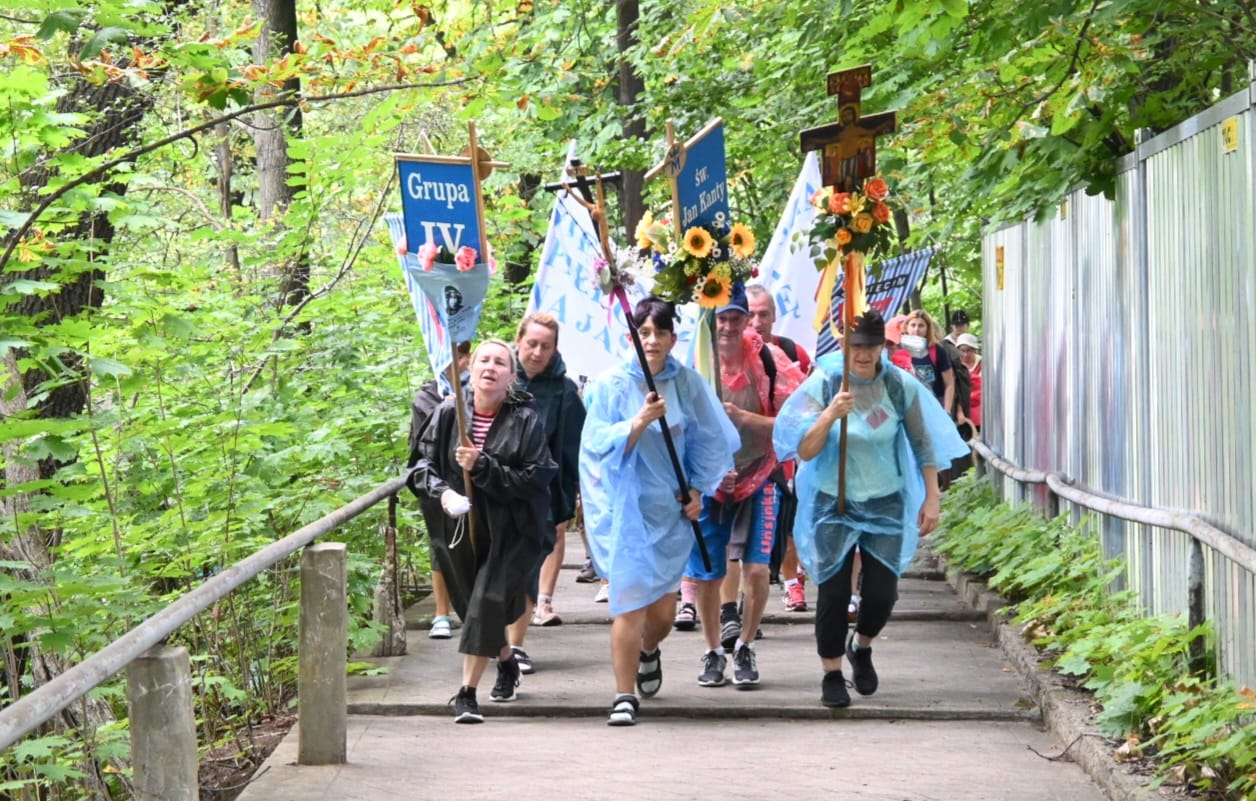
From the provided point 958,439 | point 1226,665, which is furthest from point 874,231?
point 1226,665

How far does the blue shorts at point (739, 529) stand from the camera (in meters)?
9.90

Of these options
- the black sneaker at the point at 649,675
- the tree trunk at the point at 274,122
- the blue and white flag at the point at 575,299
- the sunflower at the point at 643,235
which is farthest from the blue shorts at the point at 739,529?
the tree trunk at the point at 274,122

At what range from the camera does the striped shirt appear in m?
9.10

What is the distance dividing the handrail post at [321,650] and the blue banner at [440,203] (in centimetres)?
216

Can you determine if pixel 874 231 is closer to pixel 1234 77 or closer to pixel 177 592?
pixel 1234 77

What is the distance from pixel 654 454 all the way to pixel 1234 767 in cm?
326

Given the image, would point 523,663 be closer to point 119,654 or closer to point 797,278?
point 797,278

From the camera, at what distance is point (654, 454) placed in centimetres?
882

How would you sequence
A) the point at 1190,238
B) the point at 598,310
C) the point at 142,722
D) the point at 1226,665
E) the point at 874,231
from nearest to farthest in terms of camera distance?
the point at 142,722 → the point at 1226,665 → the point at 1190,238 → the point at 874,231 → the point at 598,310

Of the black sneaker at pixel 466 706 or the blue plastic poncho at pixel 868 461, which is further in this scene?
the blue plastic poncho at pixel 868 461

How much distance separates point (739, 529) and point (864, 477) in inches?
45.0

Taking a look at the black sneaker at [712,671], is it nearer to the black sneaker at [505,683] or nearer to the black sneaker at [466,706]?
the black sneaker at [505,683]

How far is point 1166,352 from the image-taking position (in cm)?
891

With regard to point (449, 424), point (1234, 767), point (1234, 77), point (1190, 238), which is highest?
point (1234, 77)
